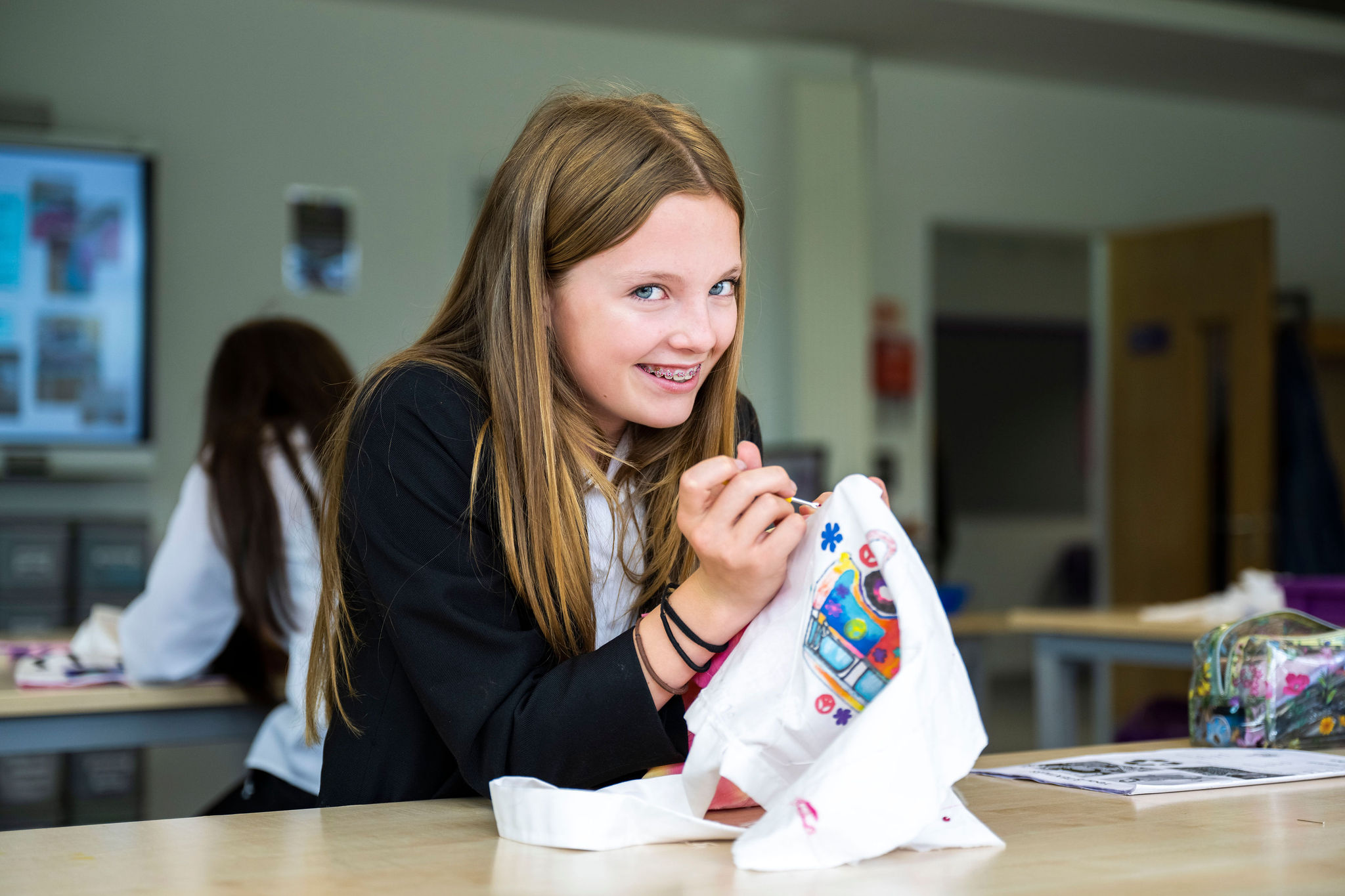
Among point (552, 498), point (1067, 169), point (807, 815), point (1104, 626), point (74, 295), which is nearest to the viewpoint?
point (807, 815)

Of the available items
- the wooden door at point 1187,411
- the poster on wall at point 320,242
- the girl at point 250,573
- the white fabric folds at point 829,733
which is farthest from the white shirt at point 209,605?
the wooden door at point 1187,411

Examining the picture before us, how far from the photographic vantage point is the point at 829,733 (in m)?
0.89

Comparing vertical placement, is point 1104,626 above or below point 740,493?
below

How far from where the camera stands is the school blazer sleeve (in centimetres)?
97

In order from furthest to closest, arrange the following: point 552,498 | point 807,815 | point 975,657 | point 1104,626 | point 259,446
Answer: point 975,657
point 1104,626
point 259,446
point 552,498
point 807,815

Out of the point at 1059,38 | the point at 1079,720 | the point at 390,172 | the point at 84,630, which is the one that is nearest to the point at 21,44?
the point at 390,172

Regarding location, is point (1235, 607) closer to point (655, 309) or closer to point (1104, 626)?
point (1104, 626)

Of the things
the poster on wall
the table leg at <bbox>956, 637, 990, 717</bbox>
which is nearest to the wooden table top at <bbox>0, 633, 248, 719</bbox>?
the table leg at <bbox>956, 637, 990, 717</bbox>

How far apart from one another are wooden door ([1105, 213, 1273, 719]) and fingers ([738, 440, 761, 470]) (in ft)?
15.2

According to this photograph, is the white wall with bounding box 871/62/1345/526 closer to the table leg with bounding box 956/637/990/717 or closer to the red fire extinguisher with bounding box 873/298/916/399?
the red fire extinguisher with bounding box 873/298/916/399

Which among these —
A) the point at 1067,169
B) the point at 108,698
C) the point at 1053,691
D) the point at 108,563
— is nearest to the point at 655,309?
the point at 108,698

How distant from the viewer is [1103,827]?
0.94 metres

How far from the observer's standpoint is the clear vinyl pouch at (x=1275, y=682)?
1.30 meters

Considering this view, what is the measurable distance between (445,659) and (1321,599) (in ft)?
5.13
